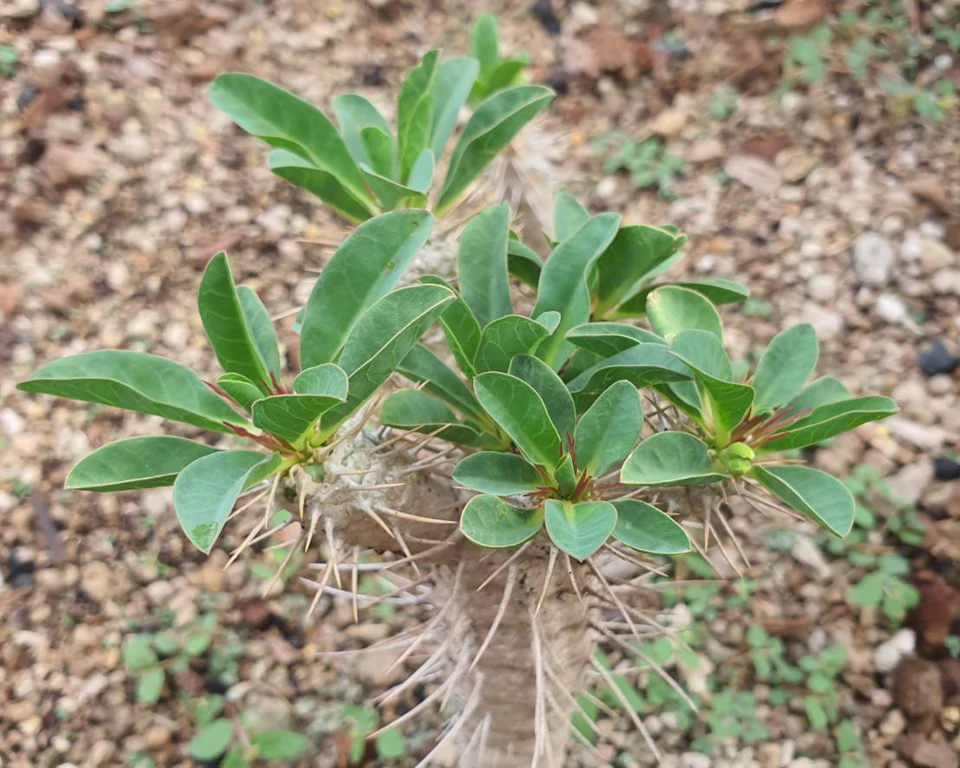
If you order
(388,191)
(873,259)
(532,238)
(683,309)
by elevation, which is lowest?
(873,259)

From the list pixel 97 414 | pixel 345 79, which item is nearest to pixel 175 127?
pixel 345 79

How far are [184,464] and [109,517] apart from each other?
3.31ft

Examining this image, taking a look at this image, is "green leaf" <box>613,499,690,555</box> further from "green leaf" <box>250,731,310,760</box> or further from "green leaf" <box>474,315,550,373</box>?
"green leaf" <box>250,731,310,760</box>

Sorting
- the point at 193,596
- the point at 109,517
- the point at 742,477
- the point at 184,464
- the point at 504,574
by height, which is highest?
the point at 184,464

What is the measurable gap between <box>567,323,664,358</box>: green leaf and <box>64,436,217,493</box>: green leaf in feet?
1.28

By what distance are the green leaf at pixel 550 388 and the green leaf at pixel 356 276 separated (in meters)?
0.16

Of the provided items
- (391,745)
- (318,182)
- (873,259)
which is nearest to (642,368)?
(318,182)

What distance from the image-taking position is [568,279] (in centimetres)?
95

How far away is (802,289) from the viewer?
6.64ft

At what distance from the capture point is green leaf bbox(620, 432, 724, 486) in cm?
81

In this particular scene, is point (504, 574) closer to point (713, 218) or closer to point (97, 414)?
point (97, 414)

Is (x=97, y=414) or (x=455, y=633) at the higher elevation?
(x=455, y=633)

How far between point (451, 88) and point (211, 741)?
118 cm

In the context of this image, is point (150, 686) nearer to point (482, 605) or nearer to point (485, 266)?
point (482, 605)
